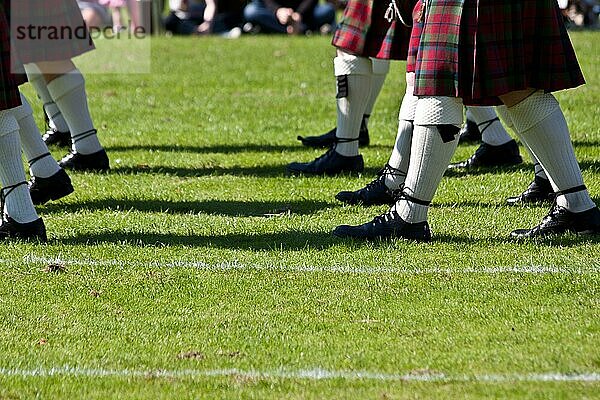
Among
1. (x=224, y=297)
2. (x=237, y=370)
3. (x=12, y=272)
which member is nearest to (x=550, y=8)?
(x=224, y=297)

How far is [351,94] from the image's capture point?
5.83 metres

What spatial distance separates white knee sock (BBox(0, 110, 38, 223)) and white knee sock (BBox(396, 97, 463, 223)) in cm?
147

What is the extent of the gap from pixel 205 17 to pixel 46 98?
9.34m

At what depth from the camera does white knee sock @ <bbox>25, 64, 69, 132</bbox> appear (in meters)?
6.24

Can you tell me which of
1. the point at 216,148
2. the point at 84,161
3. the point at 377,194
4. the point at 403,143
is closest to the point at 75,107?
the point at 84,161

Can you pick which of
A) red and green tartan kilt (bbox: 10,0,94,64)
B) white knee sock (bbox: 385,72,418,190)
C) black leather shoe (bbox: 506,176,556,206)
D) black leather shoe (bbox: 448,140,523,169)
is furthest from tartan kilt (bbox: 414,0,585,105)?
red and green tartan kilt (bbox: 10,0,94,64)

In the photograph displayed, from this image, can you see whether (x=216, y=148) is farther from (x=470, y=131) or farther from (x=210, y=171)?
(x=470, y=131)

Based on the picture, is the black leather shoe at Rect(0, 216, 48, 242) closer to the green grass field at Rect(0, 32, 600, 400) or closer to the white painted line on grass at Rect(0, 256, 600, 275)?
the green grass field at Rect(0, 32, 600, 400)

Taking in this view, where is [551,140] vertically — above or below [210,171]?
above

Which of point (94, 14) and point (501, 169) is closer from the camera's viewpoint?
point (501, 169)

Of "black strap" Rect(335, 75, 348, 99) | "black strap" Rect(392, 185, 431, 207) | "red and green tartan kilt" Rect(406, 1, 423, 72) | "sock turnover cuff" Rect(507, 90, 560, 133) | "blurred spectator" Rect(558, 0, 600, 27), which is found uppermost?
"red and green tartan kilt" Rect(406, 1, 423, 72)

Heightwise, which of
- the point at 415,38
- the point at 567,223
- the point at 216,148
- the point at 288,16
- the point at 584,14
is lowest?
Result: the point at 288,16

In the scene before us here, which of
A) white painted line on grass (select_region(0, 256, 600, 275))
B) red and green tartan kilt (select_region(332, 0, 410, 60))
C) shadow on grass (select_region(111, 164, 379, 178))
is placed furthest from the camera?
shadow on grass (select_region(111, 164, 379, 178))

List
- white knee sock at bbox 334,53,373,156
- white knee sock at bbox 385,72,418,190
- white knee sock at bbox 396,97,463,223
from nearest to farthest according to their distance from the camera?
white knee sock at bbox 396,97,463,223 < white knee sock at bbox 385,72,418,190 < white knee sock at bbox 334,53,373,156
